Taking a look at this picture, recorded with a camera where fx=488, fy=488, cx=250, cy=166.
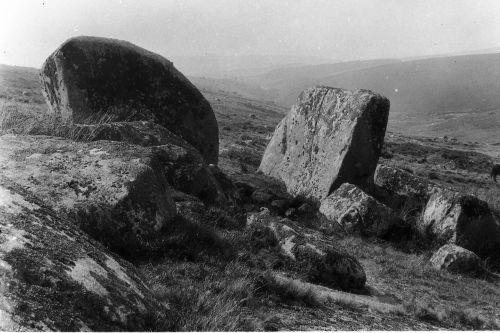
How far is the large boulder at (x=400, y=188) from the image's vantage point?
15695 mm

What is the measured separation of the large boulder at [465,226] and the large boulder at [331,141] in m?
2.76

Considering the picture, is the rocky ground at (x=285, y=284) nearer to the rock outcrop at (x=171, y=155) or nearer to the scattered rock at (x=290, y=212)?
the scattered rock at (x=290, y=212)

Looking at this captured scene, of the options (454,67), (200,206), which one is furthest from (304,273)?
(454,67)

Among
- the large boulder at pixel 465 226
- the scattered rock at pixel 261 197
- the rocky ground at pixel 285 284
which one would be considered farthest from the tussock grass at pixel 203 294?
the large boulder at pixel 465 226

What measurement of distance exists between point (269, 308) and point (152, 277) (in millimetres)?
1505

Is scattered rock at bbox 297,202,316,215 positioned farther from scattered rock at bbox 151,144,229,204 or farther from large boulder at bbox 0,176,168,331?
large boulder at bbox 0,176,168,331

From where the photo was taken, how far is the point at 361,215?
1412cm

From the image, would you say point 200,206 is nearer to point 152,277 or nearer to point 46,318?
point 152,277

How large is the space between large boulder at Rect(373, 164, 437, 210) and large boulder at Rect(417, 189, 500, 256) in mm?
1098

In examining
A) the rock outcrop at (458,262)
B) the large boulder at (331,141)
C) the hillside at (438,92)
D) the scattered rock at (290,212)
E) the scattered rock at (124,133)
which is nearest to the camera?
the scattered rock at (124,133)

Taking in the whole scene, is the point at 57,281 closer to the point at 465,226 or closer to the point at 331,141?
the point at 465,226

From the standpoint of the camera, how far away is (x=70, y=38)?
1545cm

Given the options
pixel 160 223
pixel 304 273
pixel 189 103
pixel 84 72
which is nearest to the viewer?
pixel 160 223

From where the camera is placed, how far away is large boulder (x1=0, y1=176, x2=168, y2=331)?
9.81ft
